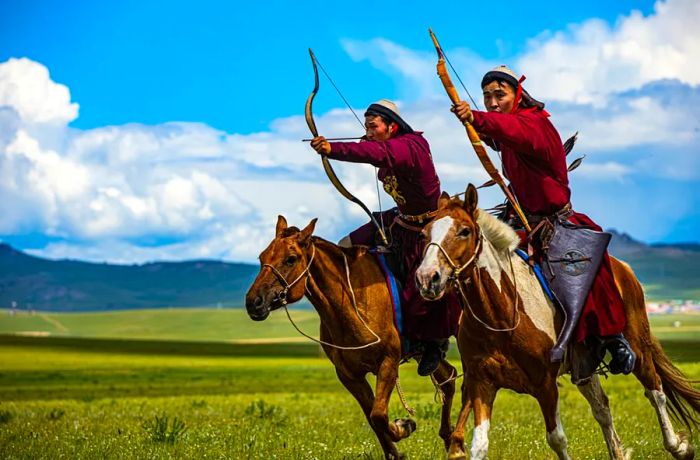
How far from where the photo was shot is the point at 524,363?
9664 millimetres

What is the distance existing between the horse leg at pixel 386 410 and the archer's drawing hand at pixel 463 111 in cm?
357

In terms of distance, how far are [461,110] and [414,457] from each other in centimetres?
561

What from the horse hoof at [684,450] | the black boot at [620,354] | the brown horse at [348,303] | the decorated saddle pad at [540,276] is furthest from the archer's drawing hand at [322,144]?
the horse hoof at [684,450]

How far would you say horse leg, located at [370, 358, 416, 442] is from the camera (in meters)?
11.2

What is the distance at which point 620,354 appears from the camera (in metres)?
10.5

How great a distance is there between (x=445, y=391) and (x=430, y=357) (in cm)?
114

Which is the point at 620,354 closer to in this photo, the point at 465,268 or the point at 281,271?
the point at 465,268

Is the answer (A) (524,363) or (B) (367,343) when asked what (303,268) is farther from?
(A) (524,363)

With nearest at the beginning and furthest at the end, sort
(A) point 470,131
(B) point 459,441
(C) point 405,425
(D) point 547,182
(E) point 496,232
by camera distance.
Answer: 1. (A) point 470,131
2. (E) point 496,232
3. (B) point 459,441
4. (D) point 547,182
5. (C) point 405,425

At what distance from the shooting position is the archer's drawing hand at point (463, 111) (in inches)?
356

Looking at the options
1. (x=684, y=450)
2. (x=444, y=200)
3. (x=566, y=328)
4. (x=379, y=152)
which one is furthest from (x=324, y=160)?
(x=684, y=450)

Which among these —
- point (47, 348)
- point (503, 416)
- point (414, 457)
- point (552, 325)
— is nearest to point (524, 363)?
point (552, 325)

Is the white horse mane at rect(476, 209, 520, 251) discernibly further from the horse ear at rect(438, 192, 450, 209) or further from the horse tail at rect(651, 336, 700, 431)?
the horse tail at rect(651, 336, 700, 431)

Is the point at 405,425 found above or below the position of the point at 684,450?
above
